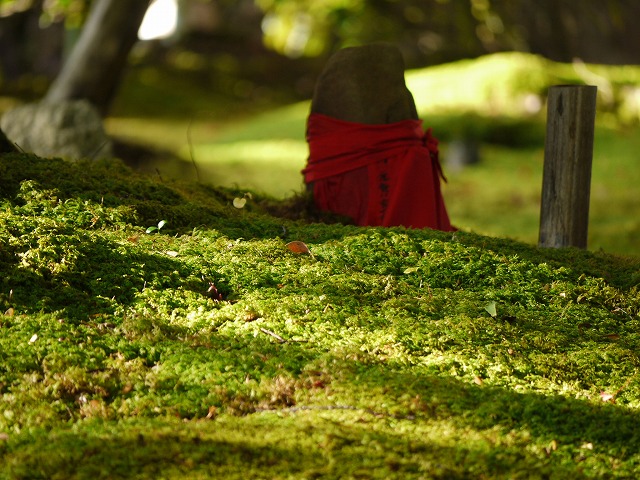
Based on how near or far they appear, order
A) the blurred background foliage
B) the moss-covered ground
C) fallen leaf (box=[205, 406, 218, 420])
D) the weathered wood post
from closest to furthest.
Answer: the moss-covered ground, fallen leaf (box=[205, 406, 218, 420]), the weathered wood post, the blurred background foliage

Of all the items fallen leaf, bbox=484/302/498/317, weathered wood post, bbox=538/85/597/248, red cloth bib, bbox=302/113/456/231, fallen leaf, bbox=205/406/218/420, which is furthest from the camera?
red cloth bib, bbox=302/113/456/231

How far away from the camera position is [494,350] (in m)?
2.65

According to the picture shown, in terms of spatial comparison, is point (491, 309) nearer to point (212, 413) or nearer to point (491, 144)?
point (212, 413)

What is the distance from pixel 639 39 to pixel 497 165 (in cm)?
1066

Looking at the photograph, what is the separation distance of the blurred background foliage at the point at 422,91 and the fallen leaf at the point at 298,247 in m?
1.17

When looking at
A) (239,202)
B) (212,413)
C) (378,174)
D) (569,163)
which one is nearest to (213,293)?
(212,413)

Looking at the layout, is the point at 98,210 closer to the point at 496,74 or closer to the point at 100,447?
the point at 100,447

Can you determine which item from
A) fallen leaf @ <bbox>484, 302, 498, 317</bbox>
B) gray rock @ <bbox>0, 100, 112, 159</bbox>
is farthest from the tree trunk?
fallen leaf @ <bbox>484, 302, 498, 317</bbox>

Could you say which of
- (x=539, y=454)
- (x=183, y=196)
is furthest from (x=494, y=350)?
(x=183, y=196)

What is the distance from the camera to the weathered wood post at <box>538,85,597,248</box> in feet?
13.8

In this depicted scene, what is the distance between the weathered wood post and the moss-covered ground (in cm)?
63

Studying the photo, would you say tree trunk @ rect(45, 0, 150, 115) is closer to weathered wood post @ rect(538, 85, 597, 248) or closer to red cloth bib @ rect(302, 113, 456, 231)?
red cloth bib @ rect(302, 113, 456, 231)

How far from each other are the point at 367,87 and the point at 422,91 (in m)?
6.94

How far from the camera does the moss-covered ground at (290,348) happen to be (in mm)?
2115
